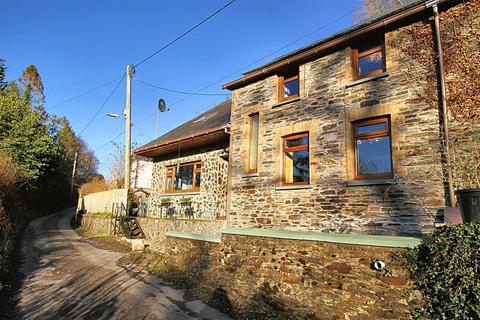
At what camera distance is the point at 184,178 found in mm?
14953

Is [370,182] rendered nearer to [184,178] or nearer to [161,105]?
[184,178]

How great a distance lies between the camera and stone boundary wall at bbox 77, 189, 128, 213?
57.5 feet

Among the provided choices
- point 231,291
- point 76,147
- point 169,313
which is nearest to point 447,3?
point 231,291

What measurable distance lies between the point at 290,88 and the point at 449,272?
7111mm

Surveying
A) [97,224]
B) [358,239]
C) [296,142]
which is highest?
[296,142]

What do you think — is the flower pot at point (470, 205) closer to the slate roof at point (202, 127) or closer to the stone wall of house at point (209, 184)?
the slate roof at point (202, 127)

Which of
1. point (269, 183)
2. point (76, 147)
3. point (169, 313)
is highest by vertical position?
point (76, 147)

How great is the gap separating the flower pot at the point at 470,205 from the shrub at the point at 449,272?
0.42m

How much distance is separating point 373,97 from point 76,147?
161 ft

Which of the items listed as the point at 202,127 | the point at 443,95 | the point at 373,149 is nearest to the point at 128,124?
the point at 202,127

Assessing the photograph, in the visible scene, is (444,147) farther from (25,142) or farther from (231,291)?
(25,142)

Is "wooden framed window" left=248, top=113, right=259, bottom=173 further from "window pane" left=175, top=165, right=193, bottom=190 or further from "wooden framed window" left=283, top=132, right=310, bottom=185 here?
"window pane" left=175, top=165, right=193, bottom=190

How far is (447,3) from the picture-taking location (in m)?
6.99

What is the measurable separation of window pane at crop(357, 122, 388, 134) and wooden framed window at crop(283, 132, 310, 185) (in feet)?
5.29
